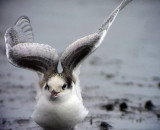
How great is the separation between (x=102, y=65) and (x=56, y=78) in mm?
5010

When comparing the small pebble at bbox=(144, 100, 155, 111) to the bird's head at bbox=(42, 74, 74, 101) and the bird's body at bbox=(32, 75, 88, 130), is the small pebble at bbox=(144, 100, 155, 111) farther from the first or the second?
the bird's head at bbox=(42, 74, 74, 101)

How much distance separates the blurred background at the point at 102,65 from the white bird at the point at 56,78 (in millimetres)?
668

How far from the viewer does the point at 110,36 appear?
1415cm

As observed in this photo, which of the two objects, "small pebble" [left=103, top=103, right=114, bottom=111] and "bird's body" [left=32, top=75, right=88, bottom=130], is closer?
"bird's body" [left=32, top=75, right=88, bottom=130]

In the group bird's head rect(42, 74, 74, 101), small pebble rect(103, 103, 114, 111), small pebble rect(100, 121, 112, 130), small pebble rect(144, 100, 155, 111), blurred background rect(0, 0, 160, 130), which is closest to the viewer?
bird's head rect(42, 74, 74, 101)

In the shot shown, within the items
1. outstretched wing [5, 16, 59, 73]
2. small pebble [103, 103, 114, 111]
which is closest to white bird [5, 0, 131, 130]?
outstretched wing [5, 16, 59, 73]

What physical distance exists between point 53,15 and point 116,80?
7.17 metres

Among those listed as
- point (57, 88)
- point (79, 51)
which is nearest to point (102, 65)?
point (79, 51)

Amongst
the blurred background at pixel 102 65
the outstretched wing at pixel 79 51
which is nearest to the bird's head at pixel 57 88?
the outstretched wing at pixel 79 51

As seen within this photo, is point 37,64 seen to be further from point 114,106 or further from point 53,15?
point 53,15

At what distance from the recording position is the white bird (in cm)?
626

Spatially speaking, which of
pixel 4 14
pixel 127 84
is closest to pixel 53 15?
pixel 4 14

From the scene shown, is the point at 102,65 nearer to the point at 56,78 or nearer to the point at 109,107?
the point at 109,107

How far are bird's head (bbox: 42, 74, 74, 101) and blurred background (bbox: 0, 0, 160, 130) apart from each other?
3.05ft
